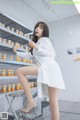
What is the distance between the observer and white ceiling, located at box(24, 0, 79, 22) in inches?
170

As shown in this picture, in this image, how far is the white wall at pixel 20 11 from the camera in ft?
11.4

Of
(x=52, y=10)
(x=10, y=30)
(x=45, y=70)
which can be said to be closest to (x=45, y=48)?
(x=45, y=70)

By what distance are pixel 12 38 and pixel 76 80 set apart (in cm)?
268

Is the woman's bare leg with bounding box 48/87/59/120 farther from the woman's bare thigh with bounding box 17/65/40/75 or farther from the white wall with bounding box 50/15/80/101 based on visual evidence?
the white wall with bounding box 50/15/80/101

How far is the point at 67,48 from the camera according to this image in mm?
5203

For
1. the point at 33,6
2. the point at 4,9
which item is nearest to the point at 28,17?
the point at 33,6

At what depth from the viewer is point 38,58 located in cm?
142

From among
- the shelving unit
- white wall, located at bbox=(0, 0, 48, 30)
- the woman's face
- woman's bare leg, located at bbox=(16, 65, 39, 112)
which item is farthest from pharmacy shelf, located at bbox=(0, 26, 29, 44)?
woman's bare leg, located at bbox=(16, 65, 39, 112)

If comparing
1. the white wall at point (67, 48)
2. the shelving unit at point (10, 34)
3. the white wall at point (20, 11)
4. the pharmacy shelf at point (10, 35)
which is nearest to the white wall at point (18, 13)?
the white wall at point (20, 11)

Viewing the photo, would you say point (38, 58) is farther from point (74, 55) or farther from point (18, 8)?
point (74, 55)

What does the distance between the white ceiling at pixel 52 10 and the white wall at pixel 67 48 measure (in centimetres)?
26

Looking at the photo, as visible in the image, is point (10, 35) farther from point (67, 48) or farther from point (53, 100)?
point (67, 48)

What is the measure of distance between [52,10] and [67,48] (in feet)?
4.41

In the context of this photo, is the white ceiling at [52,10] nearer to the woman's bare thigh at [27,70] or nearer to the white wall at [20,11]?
the white wall at [20,11]
